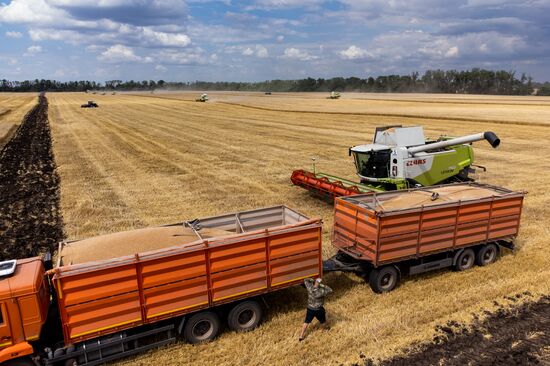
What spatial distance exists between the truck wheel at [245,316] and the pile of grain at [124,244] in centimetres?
159

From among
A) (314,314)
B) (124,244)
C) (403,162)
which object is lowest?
(314,314)

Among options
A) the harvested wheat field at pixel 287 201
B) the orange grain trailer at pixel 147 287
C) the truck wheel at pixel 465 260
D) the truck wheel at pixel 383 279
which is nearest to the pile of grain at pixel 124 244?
the orange grain trailer at pixel 147 287

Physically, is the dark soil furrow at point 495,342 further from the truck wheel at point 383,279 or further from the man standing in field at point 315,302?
the truck wheel at point 383,279

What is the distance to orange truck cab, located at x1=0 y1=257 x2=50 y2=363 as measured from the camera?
6684 mm

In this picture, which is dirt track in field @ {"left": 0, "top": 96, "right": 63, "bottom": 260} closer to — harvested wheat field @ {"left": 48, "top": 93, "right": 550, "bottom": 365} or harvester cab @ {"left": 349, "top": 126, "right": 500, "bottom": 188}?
harvested wheat field @ {"left": 48, "top": 93, "right": 550, "bottom": 365}

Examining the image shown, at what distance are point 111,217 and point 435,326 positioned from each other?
11883 mm

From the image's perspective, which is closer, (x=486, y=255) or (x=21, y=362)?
(x=21, y=362)

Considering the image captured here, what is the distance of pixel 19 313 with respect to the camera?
6.76 m

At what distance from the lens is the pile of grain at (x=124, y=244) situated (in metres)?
7.55

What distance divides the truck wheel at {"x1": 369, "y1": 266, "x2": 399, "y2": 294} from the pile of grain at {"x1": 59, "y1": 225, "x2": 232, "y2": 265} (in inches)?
152

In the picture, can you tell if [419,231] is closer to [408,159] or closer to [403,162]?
[403,162]

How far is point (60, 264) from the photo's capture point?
7203mm

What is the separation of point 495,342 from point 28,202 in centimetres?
1753

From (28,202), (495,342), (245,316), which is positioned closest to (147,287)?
(245,316)
